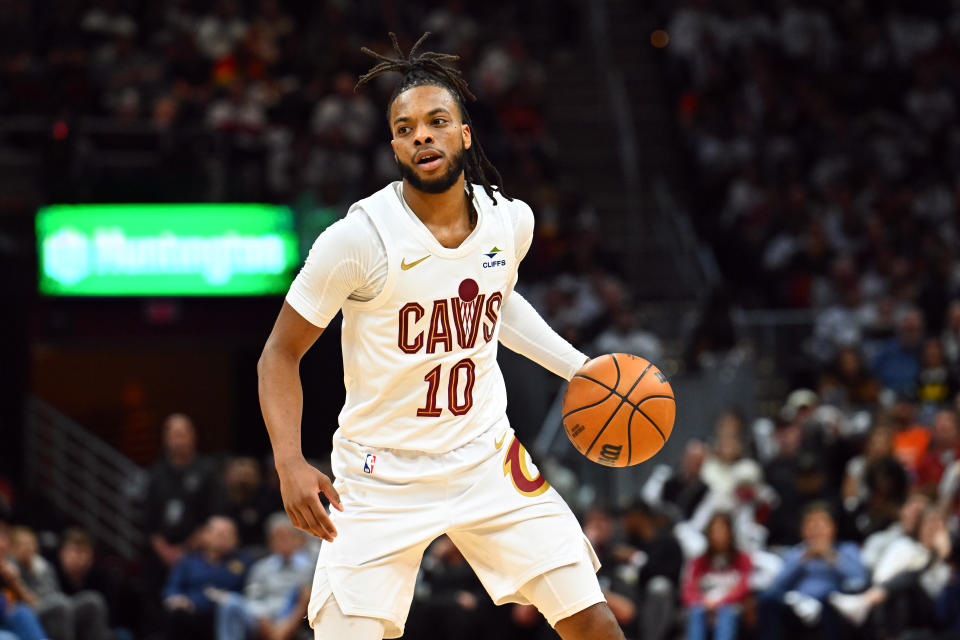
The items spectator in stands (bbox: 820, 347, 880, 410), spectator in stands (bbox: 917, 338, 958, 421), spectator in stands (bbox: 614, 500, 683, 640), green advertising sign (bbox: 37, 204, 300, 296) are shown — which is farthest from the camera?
green advertising sign (bbox: 37, 204, 300, 296)

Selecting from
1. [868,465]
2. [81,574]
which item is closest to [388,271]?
[868,465]

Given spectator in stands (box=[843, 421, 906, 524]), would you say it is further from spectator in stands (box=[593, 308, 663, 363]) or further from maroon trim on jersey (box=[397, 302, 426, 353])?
maroon trim on jersey (box=[397, 302, 426, 353])

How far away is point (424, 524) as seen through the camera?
4559mm

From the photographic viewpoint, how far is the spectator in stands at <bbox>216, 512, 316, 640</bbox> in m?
10.2

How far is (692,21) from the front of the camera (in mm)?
18422

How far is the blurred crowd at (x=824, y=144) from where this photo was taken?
49.4 feet

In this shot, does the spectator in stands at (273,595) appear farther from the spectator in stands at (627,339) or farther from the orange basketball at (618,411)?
the orange basketball at (618,411)

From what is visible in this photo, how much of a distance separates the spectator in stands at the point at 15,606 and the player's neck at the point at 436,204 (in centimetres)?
604

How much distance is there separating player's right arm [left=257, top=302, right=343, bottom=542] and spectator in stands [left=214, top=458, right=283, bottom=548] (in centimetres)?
713

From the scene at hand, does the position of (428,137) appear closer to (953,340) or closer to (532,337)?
(532,337)

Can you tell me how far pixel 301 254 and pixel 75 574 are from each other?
4527 mm

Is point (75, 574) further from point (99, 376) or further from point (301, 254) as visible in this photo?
point (99, 376)

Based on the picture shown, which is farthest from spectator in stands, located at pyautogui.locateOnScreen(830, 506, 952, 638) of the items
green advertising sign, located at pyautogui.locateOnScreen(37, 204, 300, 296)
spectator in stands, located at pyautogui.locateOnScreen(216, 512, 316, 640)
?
green advertising sign, located at pyautogui.locateOnScreen(37, 204, 300, 296)

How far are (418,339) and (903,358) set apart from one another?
30.9 feet
